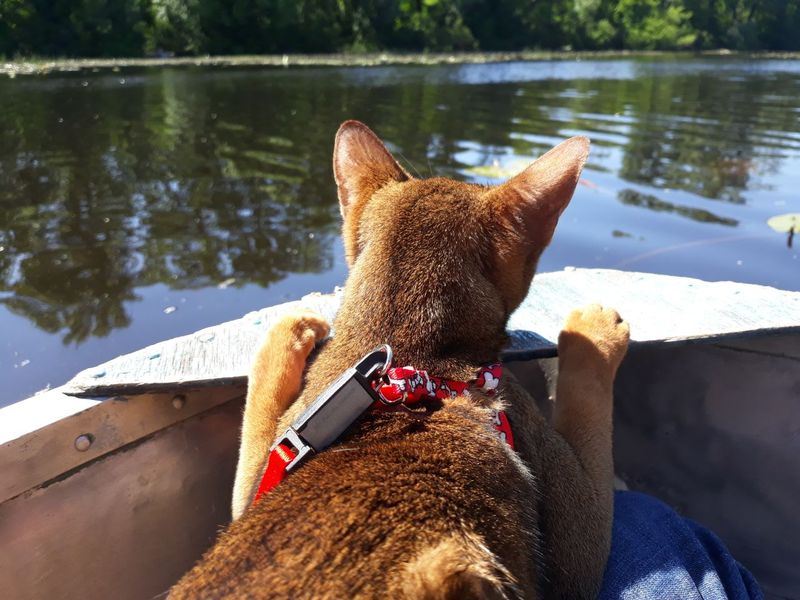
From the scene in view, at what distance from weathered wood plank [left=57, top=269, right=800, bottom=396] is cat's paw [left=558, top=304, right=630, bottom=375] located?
0.07 meters

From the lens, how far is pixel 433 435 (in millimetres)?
1964

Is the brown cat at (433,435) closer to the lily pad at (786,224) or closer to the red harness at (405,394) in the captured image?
the red harness at (405,394)

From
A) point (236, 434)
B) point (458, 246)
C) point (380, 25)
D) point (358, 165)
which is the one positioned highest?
point (358, 165)

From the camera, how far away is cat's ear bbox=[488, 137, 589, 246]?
215cm

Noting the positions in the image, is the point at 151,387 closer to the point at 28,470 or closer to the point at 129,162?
the point at 28,470

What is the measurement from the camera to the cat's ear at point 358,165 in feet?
8.22

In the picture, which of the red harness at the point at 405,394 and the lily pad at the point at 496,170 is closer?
the red harness at the point at 405,394

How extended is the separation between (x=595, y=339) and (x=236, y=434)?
A: 1.40 meters

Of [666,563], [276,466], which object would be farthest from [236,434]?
[666,563]

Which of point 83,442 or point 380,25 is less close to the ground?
point 83,442

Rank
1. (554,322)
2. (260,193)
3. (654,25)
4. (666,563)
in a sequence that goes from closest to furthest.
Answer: (666,563) → (554,322) → (260,193) → (654,25)

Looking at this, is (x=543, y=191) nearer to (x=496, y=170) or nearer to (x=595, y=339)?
(x=595, y=339)

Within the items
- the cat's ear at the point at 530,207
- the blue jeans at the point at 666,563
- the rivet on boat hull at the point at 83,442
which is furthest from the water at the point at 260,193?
the blue jeans at the point at 666,563

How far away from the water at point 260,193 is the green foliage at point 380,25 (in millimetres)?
21040
